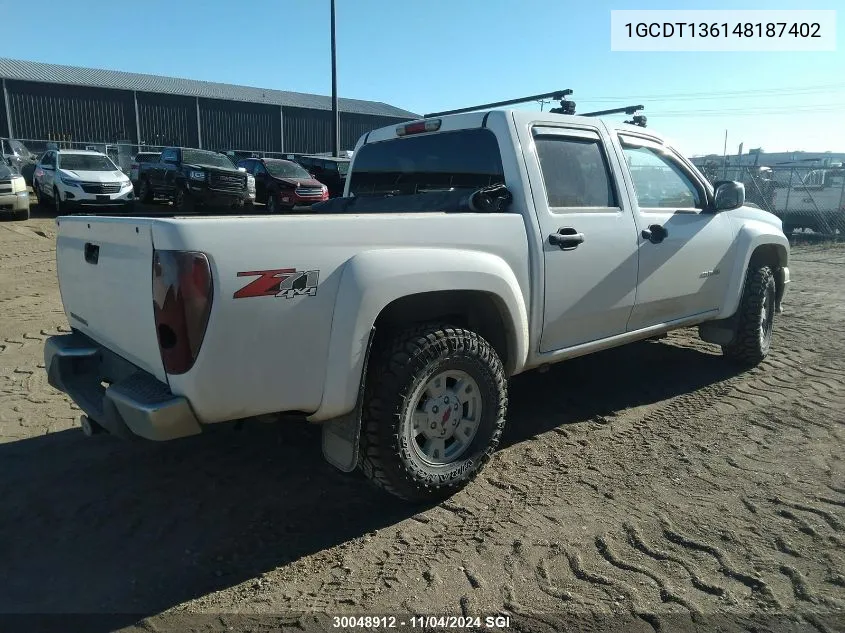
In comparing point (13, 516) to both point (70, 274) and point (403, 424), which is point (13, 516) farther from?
point (403, 424)

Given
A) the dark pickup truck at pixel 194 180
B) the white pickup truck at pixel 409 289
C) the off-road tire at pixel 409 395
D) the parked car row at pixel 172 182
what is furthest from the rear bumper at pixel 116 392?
the dark pickup truck at pixel 194 180

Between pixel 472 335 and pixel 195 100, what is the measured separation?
3885 centimetres

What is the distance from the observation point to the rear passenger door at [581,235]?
3541 millimetres

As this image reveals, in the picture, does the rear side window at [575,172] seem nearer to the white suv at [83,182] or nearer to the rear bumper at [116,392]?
the rear bumper at [116,392]

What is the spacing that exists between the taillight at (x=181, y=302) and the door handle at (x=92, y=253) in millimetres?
739

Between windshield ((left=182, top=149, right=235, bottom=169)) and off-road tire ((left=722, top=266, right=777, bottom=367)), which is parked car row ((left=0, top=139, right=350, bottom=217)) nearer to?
windshield ((left=182, top=149, right=235, bottom=169))

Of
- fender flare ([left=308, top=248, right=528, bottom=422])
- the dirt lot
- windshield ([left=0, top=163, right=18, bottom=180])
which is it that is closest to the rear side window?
fender flare ([left=308, top=248, right=528, bottom=422])

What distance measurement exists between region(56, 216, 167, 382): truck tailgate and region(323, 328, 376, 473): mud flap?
0.79m

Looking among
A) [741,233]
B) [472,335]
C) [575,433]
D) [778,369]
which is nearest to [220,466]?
[472,335]

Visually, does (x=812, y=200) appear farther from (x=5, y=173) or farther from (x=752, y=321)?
(x=5, y=173)

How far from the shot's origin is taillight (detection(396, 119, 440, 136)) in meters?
4.02

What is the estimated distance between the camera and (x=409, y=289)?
2812mm

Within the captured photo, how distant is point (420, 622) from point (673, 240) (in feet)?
10.2

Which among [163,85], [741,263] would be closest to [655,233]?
[741,263]
